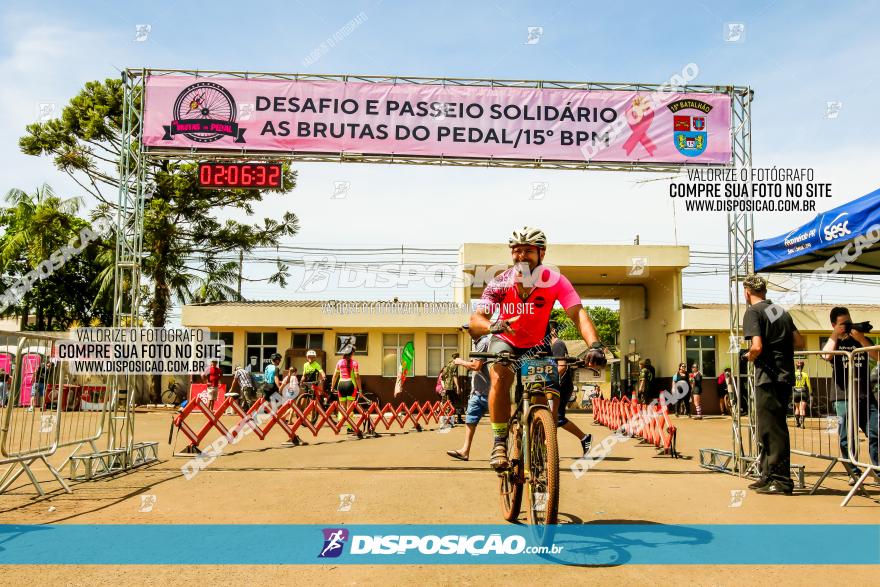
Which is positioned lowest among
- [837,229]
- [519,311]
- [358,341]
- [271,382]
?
[271,382]

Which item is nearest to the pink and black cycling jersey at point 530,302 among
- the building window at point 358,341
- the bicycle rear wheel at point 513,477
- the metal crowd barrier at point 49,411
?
the bicycle rear wheel at point 513,477

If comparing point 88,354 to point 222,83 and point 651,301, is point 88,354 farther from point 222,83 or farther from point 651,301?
point 651,301

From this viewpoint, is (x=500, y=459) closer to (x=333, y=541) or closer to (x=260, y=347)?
(x=333, y=541)

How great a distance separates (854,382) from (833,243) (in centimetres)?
183

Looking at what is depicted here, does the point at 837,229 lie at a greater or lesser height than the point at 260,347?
greater

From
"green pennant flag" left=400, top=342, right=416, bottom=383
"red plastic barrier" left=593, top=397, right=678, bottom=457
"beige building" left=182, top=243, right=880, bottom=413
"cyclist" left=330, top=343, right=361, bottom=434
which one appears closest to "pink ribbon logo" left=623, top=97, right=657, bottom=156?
"red plastic barrier" left=593, top=397, right=678, bottom=457

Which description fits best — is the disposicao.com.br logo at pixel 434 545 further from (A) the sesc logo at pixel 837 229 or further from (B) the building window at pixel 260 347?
(B) the building window at pixel 260 347

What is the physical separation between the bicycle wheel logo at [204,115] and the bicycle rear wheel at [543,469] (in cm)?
734

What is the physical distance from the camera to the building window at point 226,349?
3303cm

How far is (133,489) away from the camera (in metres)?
7.82

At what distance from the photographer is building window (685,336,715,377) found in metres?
32.4

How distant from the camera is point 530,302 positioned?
5.85m

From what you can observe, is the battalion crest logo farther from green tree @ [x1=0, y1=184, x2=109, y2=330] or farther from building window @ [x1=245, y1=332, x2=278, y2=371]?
green tree @ [x1=0, y1=184, x2=109, y2=330]

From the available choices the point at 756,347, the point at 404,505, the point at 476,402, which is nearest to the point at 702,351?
the point at 476,402
